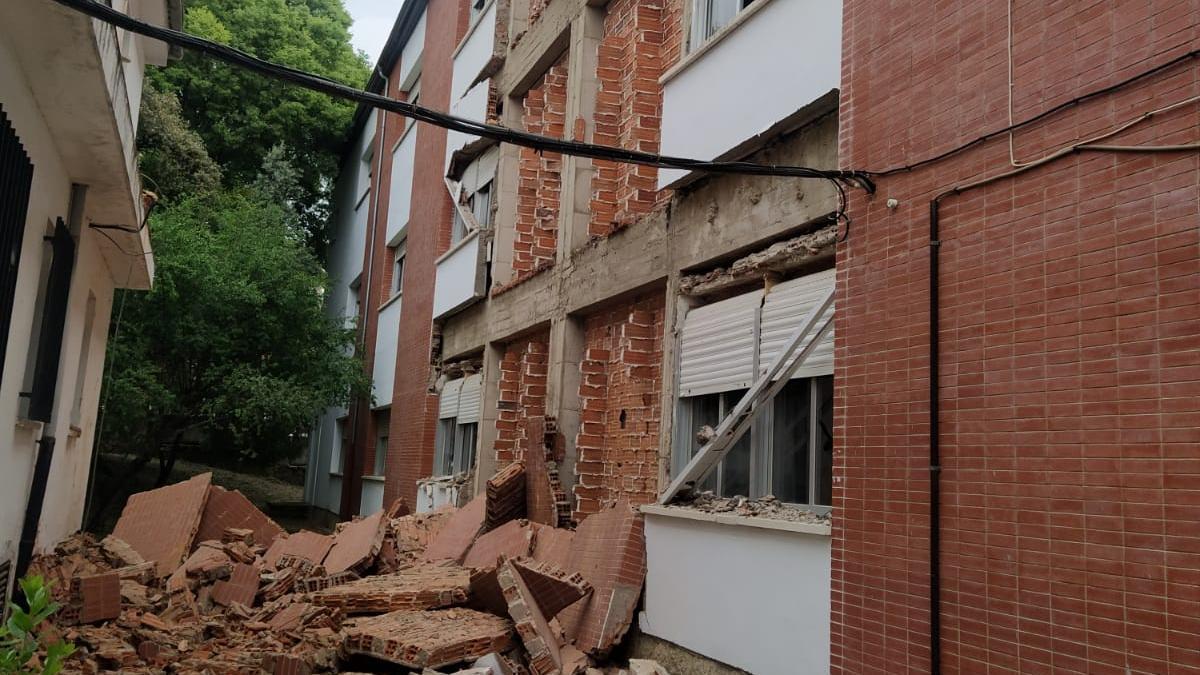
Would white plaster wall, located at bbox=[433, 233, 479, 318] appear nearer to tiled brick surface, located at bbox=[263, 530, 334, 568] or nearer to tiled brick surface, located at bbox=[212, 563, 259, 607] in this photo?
tiled brick surface, located at bbox=[263, 530, 334, 568]

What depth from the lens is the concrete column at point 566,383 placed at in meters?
10.6

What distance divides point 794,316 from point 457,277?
9.35 meters

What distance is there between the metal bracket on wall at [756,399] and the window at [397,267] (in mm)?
14825

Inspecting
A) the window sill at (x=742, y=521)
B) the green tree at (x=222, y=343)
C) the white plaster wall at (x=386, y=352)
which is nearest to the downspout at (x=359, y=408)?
the white plaster wall at (x=386, y=352)

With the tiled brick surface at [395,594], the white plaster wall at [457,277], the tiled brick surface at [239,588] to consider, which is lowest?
the tiled brick surface at [239,588]

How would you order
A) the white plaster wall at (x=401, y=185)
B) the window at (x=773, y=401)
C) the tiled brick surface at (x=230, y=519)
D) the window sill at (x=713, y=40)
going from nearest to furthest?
1. the window at (x=773, y=401)
2. the window sill at (x=713, y=40)
3. the tiled brick surface at (x=230, y=519)
4. the white plaster wall at (x=401, y=185)

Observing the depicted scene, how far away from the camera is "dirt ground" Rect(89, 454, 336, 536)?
19453mm

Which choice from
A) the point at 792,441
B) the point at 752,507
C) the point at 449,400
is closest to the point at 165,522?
the point at 449,400

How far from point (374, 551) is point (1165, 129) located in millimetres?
8433

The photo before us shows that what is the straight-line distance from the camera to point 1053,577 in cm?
435

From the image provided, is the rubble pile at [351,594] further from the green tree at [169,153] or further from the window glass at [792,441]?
the green tree at [169,153]

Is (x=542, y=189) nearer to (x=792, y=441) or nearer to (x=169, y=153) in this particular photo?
(x=792, y=441)

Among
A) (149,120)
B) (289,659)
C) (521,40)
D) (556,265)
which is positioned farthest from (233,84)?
(289,659)

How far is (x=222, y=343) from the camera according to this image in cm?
1842
